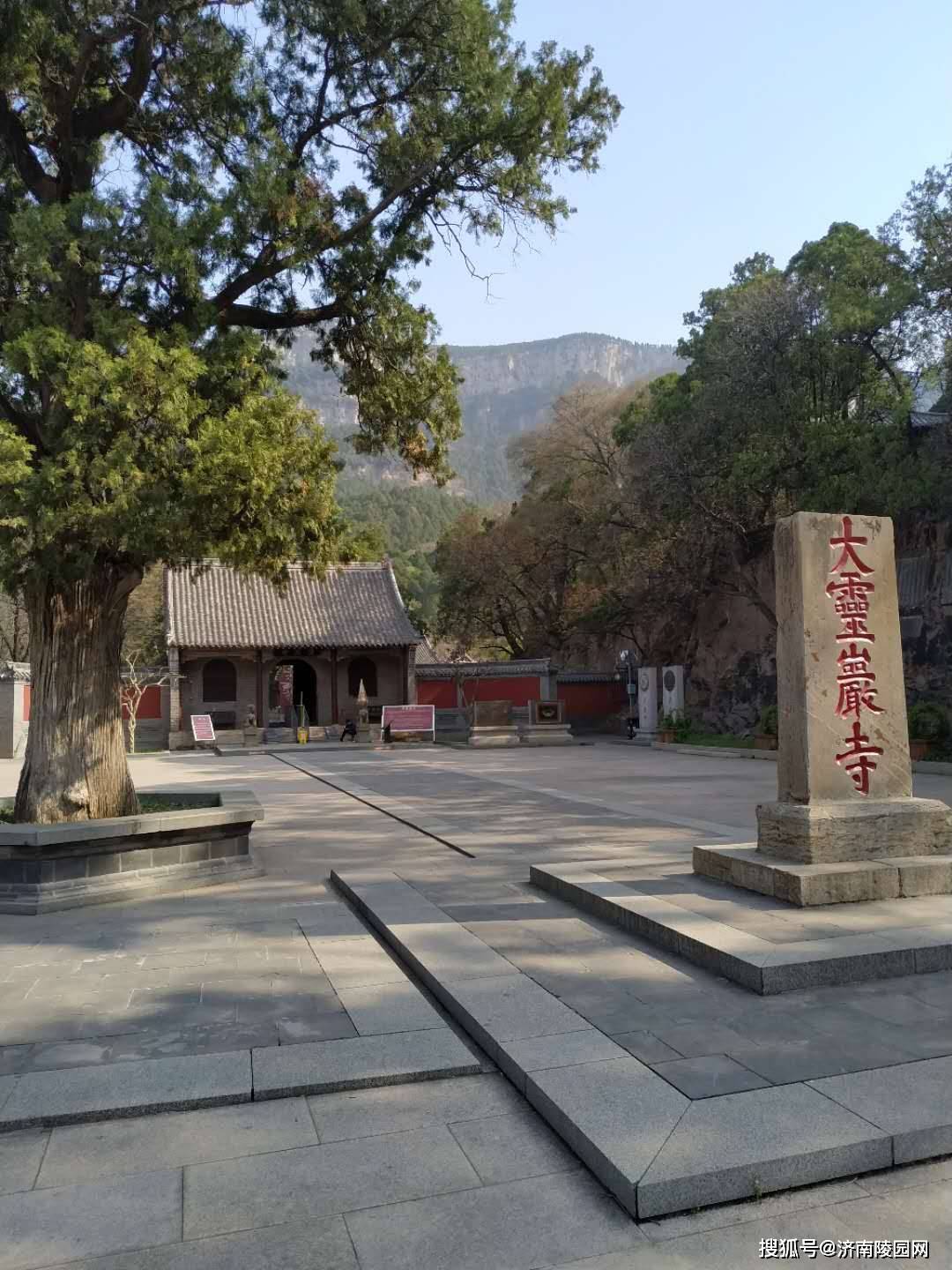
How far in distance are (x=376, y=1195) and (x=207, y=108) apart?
752 centimetres

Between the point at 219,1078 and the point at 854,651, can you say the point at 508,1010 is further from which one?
the point at 854,651

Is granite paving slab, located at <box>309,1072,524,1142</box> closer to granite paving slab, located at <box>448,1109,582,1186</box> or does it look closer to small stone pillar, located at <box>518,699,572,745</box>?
granite paving slab, located at <box>448,1109,582,1186</box>

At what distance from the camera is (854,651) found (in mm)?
5234

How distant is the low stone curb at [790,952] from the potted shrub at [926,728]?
454 inches

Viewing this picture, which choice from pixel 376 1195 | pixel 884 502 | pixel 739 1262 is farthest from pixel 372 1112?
pixel 884 502

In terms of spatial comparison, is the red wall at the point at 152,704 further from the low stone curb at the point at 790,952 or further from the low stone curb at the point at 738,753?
the low stone curb at the point at 790,952

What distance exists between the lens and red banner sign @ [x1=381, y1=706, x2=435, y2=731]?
24.9 m

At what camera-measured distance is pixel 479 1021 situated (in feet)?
A: 11.2

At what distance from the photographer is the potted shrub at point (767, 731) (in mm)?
Answer: 17578

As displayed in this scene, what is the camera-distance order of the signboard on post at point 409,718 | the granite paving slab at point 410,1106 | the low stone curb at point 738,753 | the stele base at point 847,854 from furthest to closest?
the signboard on post at point 409,718, the low stone curb at point 738,753, the stele base at point 847,854, the granite paving slab at point 410,1106

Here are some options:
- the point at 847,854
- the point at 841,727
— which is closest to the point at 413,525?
the point at 841,727

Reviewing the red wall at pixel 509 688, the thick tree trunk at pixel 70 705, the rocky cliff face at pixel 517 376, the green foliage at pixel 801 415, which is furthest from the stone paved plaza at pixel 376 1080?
the rocky cliff face at pixel 517 376

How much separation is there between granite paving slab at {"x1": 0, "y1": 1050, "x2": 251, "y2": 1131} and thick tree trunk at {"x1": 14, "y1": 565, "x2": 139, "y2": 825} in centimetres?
357

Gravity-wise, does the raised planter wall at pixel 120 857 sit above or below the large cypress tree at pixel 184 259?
below
